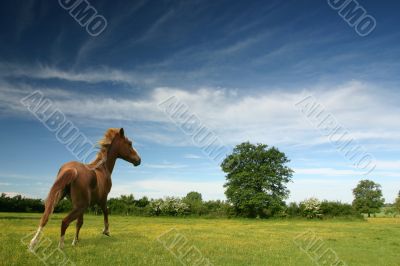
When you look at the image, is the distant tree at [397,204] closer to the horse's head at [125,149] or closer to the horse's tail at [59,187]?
the horse's head at [125,149]

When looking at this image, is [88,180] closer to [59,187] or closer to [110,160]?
[59,187]

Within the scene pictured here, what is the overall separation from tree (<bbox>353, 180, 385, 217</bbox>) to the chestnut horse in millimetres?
119859

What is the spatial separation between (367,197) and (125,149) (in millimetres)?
128854

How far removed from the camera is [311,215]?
65438 mm

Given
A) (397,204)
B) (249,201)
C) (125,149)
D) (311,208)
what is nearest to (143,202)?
(249,201)

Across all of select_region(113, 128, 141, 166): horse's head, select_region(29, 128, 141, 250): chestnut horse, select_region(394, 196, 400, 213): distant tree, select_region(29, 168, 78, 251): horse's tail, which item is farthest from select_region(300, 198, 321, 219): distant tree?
select_region(394, 196, 400, 213): distant tree

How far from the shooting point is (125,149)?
44.8 ft

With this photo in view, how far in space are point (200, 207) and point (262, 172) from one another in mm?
13300

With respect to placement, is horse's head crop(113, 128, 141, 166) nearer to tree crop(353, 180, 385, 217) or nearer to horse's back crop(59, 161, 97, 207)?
horse's back crop(59, 161, 97, 207)

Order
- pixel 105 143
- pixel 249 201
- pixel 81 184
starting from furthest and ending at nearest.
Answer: pixel 249 201, pixel 105 143, pixel 81 184

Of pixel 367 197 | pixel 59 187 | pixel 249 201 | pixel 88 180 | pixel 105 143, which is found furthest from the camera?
pixel 367 197

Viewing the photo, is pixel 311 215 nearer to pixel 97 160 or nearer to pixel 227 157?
pixel 227 157

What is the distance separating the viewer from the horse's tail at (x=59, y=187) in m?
10.3

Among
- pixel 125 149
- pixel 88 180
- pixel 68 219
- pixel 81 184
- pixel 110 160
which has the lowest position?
pixel 68 219
